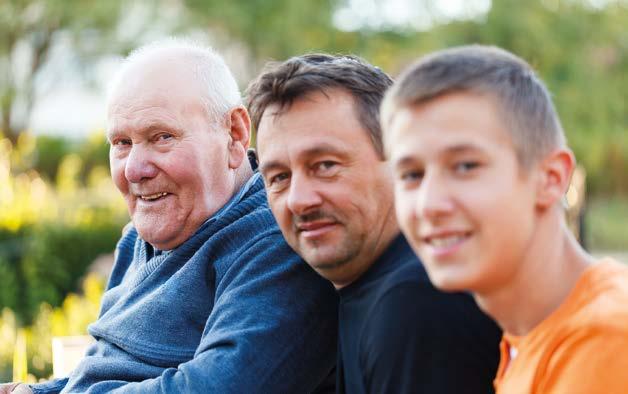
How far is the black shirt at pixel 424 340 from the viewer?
1834 millimetres

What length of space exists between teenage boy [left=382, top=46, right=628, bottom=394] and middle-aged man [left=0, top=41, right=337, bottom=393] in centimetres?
79

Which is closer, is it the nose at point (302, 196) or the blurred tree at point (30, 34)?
the nose at point (302, 196)

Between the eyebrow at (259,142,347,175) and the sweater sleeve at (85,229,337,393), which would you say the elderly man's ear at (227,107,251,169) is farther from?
the eyebrow at (259,142,347,175)

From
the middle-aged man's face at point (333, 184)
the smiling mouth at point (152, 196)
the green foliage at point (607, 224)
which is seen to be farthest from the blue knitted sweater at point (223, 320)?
the green foliage at point (607, 224)

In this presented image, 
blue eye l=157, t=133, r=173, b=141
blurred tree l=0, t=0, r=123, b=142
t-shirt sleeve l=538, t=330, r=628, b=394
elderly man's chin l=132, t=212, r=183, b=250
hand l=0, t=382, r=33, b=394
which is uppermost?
blurred tree l=0, t=0, r=123, b=142

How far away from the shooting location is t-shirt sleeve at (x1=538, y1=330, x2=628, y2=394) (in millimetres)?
1501

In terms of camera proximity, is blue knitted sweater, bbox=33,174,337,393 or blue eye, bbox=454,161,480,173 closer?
blue eye, bbox=454,161,480,173

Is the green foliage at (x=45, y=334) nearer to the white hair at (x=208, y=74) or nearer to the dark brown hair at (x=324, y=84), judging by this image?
the white hair at (x=208, y=74)

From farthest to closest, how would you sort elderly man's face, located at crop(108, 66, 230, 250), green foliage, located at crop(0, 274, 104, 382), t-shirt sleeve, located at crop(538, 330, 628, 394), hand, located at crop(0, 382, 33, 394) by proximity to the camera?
green foliage, located at crop(0, 274, 104, 382) → hand, located at crop(0, 382, 33, 394) → elderly man's face, located at crop(108, 66, 230, 250) → t-shirt sleeve, located at crop(538, 330, 628, 394)

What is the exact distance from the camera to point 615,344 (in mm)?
1503

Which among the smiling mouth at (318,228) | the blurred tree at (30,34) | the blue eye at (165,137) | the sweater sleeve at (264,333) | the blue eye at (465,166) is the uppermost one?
the blurred tree at (30,34)

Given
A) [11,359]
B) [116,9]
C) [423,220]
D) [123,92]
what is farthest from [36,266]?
[116,9]

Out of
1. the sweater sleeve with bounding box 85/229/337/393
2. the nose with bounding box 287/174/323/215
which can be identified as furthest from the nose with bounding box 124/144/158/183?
the nose with bounding box 287/174/323/215

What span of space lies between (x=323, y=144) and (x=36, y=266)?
618 cm
